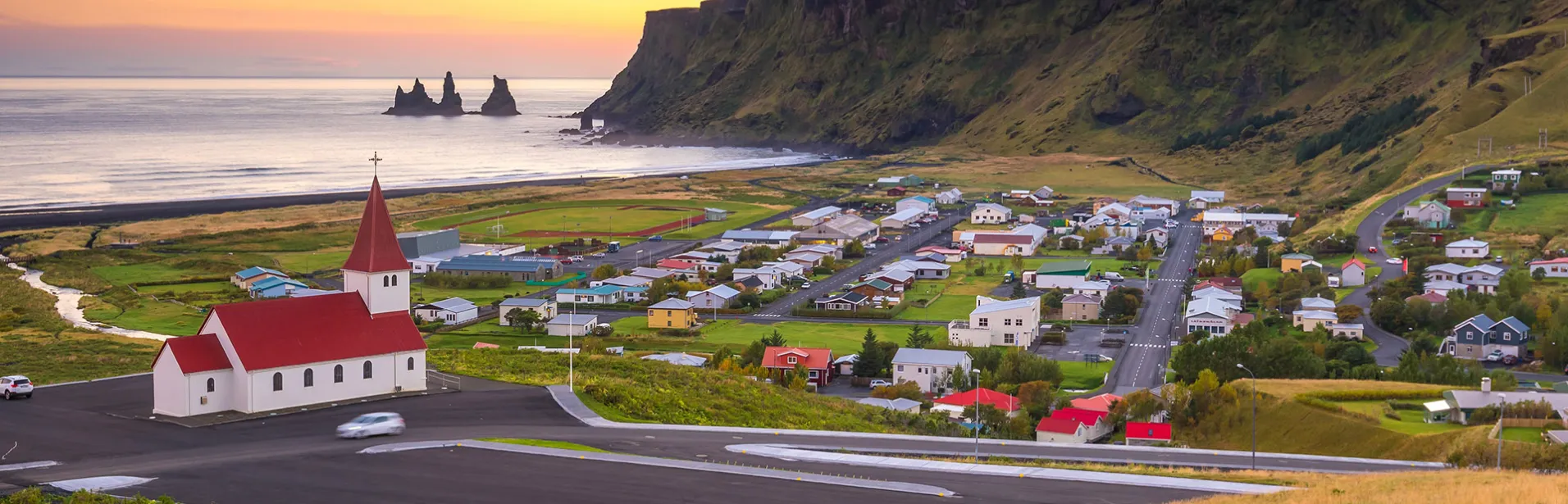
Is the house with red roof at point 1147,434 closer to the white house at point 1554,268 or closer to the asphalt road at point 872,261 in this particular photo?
the asphalt road at point 872,261

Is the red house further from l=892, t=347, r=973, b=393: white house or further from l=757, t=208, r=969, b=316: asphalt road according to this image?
l=757, t=208, r=969, b=316: asphalt road

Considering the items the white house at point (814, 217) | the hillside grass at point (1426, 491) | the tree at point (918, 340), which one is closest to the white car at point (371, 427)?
the hillside grass at point (1426, 491)

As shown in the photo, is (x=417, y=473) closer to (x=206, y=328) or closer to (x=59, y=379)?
(x=206, y=328)

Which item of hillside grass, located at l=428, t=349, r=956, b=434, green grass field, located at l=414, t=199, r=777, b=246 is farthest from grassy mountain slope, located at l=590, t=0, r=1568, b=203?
hillside grass, located at l=428, t=349, r=956, b=434

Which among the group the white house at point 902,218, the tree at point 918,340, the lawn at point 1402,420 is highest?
the white house at point 902,218

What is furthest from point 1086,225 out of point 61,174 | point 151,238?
point 61,174

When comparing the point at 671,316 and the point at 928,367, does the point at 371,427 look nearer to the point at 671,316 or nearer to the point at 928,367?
the point at 928,367

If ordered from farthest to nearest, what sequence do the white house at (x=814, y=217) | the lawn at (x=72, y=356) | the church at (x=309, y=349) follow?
the white house at (x=814, y=217), the lawn at (x=72, y=356), the church at (x=309, y=349)
